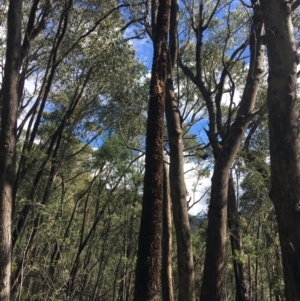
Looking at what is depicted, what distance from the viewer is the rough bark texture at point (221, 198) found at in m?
5.34

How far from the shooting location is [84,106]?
14.1 m

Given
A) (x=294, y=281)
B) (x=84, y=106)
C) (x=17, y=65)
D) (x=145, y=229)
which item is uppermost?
(x=84, y=106)

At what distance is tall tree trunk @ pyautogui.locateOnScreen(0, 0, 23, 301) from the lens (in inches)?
252

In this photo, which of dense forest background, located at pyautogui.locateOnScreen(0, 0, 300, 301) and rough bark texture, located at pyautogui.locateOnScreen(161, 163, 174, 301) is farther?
rough bark texture, located at pyautogui.locateOnScreen(161, 163, 174, 301)

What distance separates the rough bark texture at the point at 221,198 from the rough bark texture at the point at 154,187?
121cm

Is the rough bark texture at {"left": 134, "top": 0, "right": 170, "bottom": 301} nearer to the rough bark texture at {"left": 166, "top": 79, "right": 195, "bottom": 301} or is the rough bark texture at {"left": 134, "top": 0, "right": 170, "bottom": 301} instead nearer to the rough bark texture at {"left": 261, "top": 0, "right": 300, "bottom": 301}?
the rough bark texture at {"left": 261, "top": 0, "right": 300, "bottom": 301}

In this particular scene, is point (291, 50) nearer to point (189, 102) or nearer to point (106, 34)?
point (106, 34)

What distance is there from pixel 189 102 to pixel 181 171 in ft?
23.5

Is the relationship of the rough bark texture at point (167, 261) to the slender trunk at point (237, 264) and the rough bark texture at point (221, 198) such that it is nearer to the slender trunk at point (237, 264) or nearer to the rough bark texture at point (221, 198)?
the rough bark texture at point (221, 198)

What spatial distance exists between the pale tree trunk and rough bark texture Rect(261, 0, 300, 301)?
3202 mm

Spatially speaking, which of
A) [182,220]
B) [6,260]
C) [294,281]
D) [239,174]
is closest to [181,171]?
[182,220]

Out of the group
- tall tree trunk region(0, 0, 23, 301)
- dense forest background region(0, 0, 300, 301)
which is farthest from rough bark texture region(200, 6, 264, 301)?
tall tree trunk region(0, 0, 23, 301)

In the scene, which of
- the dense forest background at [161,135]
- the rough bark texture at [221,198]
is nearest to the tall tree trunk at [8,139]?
the dense forest background at [161,135]

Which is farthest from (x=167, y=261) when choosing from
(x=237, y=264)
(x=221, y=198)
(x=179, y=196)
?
(x=237, y=264)
